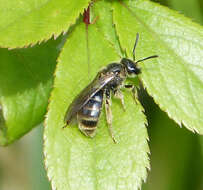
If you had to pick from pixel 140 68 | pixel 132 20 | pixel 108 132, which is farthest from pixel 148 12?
pixel 108 132

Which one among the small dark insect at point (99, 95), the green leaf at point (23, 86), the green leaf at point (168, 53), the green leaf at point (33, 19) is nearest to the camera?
the green leaf at point (33, 19)

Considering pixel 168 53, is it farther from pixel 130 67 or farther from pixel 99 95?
pixel 99 95

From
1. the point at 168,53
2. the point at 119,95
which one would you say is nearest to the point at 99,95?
the point at 119,95

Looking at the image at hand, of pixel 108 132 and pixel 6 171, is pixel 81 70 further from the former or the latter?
pixel 6 171

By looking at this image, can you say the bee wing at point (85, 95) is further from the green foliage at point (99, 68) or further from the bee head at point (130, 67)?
the bee head at point (130, 67)

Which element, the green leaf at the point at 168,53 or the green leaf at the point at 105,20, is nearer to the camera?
the green leaf at the point at 168,53

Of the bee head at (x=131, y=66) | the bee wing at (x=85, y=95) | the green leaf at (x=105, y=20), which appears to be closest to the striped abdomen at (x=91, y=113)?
the bee wing at (x=85, y=95)

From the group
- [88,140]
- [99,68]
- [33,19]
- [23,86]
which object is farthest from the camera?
[23,86]
